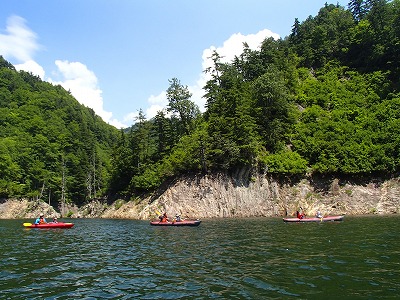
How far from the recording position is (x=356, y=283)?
1352 centimetres

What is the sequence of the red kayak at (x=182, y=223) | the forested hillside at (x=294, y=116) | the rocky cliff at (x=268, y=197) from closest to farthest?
the red kayak at (x=182, y=223), the rocky cliff at (x=268, y=197), the forested hillside at (x=294, y=116)

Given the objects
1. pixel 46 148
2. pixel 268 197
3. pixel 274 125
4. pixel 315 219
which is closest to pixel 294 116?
pixel 274 125

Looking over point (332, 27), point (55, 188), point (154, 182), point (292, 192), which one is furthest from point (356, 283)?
point (55, 188)

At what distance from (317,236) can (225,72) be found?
171 feet

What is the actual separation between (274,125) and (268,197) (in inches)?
569

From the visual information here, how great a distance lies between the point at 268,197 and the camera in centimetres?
5612

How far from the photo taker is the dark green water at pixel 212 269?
12961 millimetres

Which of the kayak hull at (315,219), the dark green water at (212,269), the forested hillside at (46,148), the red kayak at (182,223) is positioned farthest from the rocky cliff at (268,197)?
the forested hillside at (46,148)

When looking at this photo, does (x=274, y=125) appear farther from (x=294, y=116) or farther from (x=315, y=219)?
(x=315, y=219)

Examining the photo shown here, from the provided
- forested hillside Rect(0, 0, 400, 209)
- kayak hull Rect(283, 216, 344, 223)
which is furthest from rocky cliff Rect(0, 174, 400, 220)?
kayak hull Rect(283, 216, 344, 223)

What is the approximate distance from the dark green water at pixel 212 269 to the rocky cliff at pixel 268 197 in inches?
1081

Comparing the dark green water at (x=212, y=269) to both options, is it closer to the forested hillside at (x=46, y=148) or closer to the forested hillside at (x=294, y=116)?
the forested hillside at (x=294, y=116)

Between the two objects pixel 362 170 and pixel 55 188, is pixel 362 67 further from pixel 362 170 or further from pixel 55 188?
pixel 55 188

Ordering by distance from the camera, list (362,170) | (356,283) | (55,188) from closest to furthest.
Answer: (356,283) → (362,170) → (55,188)
